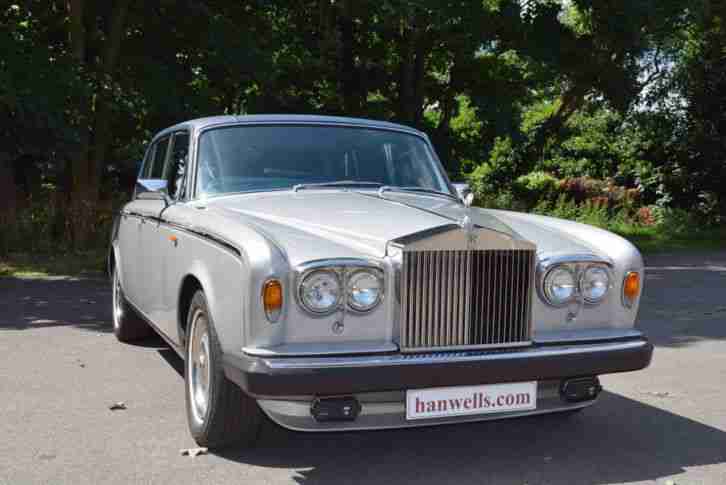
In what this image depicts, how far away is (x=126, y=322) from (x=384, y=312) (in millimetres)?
3982

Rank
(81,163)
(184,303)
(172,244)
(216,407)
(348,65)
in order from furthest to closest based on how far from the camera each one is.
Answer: (348,65) → (81,163) → (172,244) → (184,303) → (216,407)

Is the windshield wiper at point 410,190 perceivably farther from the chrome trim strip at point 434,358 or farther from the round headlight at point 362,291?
the chrome trim strip at point 434,358

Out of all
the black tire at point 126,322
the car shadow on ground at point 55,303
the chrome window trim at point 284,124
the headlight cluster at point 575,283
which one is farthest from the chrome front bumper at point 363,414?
the car shadow on ground at point 55,303

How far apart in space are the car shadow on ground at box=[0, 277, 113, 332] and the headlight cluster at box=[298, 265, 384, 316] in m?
4.66

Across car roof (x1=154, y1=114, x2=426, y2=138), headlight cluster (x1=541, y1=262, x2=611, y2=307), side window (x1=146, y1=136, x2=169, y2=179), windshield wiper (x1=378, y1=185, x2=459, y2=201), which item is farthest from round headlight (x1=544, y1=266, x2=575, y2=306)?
side window (x1=146, y1=136, x2=169, y2=179)

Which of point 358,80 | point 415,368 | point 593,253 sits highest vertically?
point 358,80

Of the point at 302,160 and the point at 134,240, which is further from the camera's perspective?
the point at 134,240

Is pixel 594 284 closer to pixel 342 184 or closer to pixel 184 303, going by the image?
pixel 342 184

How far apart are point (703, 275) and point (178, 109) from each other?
9396 millimetres

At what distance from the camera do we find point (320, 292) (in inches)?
149

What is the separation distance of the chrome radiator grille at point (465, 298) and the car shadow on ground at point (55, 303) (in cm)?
479

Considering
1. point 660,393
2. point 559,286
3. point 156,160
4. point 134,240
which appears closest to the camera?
point 559,286

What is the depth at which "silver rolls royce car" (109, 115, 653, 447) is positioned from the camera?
12.3 feet

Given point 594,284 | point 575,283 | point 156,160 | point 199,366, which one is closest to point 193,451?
point 199,366
